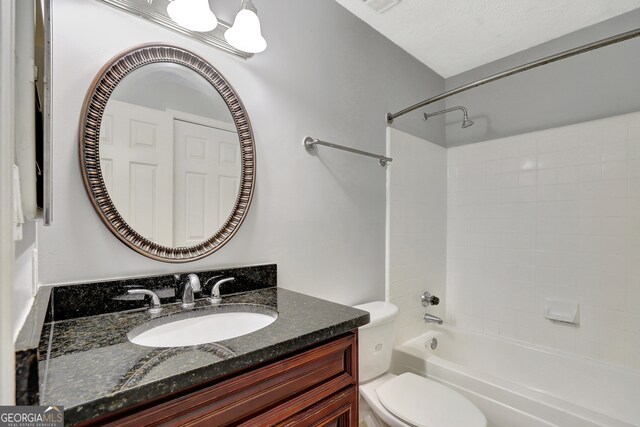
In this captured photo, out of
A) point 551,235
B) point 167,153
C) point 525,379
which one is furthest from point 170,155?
point 525,379

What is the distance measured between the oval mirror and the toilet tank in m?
0.83

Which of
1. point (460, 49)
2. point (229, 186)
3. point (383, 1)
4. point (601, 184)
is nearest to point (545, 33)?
point (460, 49)

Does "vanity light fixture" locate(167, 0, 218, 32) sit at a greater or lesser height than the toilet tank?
greater

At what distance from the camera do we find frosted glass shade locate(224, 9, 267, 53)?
1.16 m

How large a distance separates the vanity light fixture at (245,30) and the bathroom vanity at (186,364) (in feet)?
2.97

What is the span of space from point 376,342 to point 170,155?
1284 mm

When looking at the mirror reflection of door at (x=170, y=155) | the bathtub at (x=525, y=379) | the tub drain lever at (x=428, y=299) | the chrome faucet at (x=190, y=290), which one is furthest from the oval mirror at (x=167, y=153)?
the tub drain lever at (x=428, y=299)

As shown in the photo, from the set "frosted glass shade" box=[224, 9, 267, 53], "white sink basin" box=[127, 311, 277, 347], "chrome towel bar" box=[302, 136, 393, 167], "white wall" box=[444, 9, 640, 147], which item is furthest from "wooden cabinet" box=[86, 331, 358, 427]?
"white wall" box=[444, 9, 640, 147]

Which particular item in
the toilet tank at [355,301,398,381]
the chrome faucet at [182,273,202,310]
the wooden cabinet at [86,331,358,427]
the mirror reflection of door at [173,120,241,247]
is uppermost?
the mirror reflection of door at [173,120,241,247]

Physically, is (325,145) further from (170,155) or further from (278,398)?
(278,398)

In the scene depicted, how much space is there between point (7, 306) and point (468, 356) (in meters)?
2.58

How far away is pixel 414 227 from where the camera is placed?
7.29ft

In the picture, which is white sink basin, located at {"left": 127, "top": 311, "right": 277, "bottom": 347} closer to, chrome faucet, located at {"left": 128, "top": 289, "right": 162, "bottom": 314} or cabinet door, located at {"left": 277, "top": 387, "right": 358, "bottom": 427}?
chrome faucet, located at {"left": 128, "top": 289, "right": 162, "bottom": 314}

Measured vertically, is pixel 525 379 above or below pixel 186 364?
below
